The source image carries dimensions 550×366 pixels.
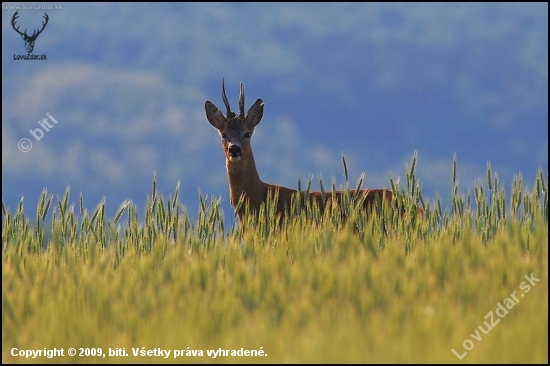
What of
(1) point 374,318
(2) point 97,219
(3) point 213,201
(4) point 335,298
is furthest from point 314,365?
(2) point 97,219

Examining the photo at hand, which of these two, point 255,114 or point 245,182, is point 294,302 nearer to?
point 245,182

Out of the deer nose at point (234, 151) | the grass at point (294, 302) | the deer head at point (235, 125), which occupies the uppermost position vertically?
the deer head at point (235, 125)

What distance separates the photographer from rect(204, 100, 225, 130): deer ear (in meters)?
12.4

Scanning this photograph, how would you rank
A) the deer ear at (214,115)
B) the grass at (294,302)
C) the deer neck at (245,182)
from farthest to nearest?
the deer ear at (214,115)
the deer neck at (245,182)
the grass at (294,302)

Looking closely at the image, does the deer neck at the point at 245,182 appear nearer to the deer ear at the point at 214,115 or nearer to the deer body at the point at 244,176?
the deer body at the point at 244,176

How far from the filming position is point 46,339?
6.20 metres

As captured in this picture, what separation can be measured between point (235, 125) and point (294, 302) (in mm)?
5719

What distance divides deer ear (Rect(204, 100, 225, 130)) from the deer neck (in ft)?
2.00

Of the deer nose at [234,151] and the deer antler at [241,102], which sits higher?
the deer antler at [241,102]

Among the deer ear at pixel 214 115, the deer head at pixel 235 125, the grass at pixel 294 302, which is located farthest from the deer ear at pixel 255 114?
the grass at pixel 294 302

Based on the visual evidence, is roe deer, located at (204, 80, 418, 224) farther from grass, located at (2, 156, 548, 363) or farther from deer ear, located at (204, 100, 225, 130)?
grass, located at (2, 156, 548, 363)

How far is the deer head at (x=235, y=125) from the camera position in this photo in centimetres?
1192

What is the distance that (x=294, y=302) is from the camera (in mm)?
6727

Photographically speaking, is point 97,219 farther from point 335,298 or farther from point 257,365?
point 257,365
